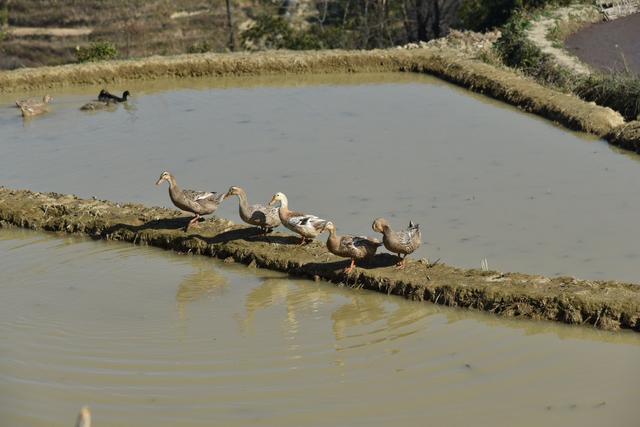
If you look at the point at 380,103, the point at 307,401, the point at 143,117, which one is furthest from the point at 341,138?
the point at 307,401

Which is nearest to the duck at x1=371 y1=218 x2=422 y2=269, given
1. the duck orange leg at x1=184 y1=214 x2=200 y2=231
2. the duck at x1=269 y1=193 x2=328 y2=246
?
the duck at x1=269 y1=193 x2=328 y2=246

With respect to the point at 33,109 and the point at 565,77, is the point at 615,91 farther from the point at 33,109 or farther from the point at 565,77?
the point at 33,109

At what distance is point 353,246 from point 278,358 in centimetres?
191

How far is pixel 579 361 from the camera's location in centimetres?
871

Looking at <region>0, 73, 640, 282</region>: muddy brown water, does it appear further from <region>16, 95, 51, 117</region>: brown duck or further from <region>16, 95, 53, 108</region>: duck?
<region>16, 95, 53, 108</region>: duck

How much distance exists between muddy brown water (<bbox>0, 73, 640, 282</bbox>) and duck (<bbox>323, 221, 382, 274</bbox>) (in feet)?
2.47

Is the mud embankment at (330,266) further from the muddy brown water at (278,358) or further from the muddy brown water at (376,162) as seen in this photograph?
the muddy brown water at (376,162)

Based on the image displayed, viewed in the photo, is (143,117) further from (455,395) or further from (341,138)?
(455,395)

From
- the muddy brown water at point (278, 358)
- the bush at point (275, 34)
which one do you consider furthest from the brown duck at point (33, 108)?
the bush at point (275, 34)

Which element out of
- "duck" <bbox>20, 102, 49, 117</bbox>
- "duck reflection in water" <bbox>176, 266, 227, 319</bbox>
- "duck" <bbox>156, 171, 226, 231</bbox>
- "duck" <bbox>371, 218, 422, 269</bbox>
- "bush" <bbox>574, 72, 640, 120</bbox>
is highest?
"bush" <bbox>574, 72, 640, 120</bbox>

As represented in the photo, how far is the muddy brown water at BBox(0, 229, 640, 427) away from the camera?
26.0 ft

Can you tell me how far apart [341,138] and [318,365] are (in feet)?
26.5

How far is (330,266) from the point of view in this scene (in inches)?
437

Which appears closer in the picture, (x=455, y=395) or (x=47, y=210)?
(x=455, y=395)
